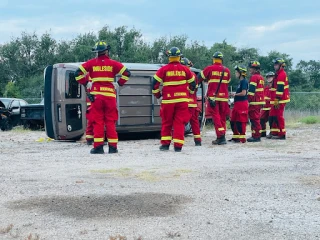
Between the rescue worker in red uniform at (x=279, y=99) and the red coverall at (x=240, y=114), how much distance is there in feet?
3.70

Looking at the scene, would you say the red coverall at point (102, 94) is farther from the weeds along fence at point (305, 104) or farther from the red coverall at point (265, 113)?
the weeds along fence at point (305, 104)

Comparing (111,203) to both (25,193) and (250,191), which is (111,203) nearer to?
(25,193)

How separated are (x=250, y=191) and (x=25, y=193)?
2.52 m

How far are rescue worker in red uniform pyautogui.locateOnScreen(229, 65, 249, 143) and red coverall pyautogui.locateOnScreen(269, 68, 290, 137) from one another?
110 cm

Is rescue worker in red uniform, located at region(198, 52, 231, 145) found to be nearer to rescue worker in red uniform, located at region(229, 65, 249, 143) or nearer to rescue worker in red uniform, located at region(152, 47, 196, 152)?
rescue worker in red uniform, located at region(229, 65, 249, 143)

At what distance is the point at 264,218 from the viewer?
5.30 metres

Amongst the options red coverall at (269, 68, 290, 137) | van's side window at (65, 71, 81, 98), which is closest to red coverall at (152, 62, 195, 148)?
van's side window at (65, 71, 81, 98)

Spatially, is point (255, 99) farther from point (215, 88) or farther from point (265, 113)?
point (215, 88)

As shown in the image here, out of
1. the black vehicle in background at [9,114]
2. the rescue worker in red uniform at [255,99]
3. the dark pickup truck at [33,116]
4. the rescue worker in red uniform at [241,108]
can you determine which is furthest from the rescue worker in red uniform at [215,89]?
the black vehicle in background at [9,114]

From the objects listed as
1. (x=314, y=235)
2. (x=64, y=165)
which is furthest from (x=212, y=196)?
(x=64, y=165)

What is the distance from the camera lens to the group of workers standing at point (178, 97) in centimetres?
1075

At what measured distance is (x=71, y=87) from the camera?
45.3 ft

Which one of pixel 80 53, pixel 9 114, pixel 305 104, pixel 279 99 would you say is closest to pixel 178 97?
pixel 279 99

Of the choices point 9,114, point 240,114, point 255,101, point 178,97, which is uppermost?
point 178,97
